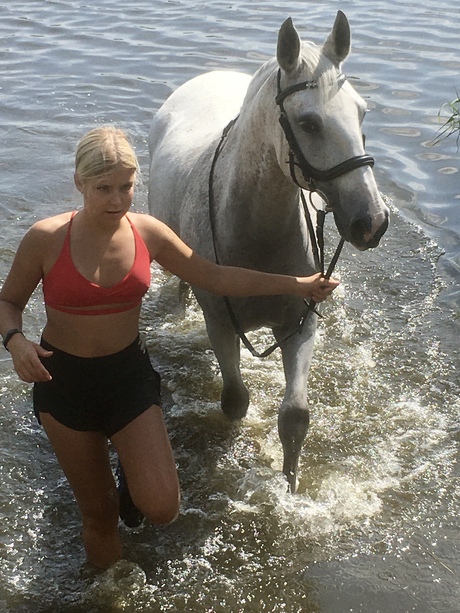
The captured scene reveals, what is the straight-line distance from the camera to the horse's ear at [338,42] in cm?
368

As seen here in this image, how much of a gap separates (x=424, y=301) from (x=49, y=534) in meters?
3.38

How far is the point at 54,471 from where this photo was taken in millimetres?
4598

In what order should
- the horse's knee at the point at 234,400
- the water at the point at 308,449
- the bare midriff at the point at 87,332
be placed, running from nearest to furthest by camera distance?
the bare midriff at the point at 87,332 → the water at the point at 308,449 → the horse's knee at the point at 234,400

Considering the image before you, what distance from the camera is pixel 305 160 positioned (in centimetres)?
348

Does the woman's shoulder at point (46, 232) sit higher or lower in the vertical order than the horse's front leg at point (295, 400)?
higher

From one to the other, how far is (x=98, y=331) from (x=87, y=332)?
4 cm

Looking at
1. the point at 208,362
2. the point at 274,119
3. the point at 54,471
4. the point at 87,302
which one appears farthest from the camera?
the point at 208,362

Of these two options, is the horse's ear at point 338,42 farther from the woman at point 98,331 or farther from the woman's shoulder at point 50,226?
the woman's shoulder at point 50,226

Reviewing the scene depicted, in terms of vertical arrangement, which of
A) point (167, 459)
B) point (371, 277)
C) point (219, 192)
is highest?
point (219, 192)

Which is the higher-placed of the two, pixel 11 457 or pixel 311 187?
pixel 311 187

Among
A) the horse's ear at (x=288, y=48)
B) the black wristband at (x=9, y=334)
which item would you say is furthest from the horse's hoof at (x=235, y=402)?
the horse's ear at (x=288, y=48)

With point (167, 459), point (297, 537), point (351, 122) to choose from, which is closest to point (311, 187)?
point (351, 122)

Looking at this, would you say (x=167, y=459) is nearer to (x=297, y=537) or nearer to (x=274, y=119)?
(x=297, y=537)

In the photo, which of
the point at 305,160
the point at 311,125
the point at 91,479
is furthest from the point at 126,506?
the point at 311,125
